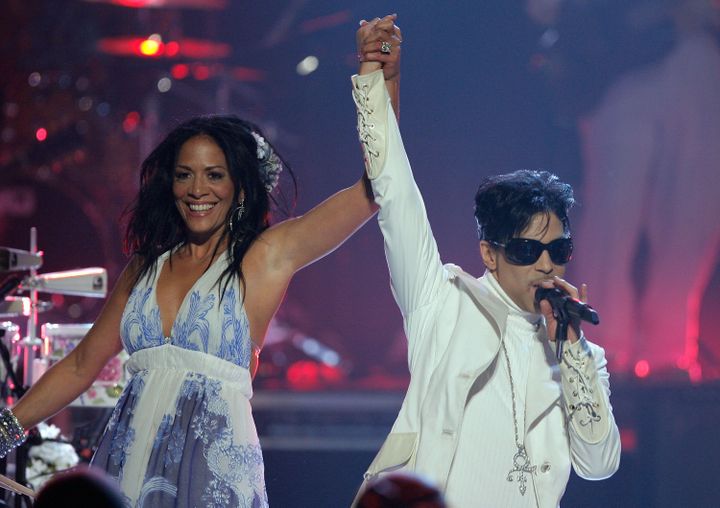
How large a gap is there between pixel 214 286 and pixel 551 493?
107 cm

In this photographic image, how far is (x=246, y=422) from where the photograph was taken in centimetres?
289

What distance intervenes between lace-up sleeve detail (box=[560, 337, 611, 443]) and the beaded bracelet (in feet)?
5.11

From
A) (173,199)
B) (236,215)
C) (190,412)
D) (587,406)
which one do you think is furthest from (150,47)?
(587,406)

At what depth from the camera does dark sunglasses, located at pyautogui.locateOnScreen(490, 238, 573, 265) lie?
9.79ft

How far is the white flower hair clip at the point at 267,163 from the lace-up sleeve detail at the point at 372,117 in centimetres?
43

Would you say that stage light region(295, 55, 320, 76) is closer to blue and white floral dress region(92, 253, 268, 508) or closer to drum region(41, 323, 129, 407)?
drum region(41, 323, 129, 407)

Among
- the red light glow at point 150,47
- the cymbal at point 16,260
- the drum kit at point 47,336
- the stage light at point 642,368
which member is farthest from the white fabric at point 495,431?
the red light glow at point 150,47

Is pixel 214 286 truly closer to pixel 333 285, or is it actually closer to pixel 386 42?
pixel 386 42

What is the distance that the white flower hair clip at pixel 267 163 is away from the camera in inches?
125

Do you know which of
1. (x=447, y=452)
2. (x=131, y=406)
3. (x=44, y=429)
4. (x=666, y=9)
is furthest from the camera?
(x=666, y=9)

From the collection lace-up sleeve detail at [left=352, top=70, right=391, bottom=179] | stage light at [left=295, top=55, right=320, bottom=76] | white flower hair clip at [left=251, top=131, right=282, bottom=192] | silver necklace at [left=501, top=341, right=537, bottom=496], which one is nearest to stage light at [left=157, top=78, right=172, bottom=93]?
stage light at [left=295, top=55, right=320, bottom=76]

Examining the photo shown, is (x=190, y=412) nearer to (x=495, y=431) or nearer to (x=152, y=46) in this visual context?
(x=495, y=431)

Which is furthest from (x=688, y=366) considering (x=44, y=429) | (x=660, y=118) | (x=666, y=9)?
(x=44, y=429)

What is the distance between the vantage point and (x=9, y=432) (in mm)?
3080
